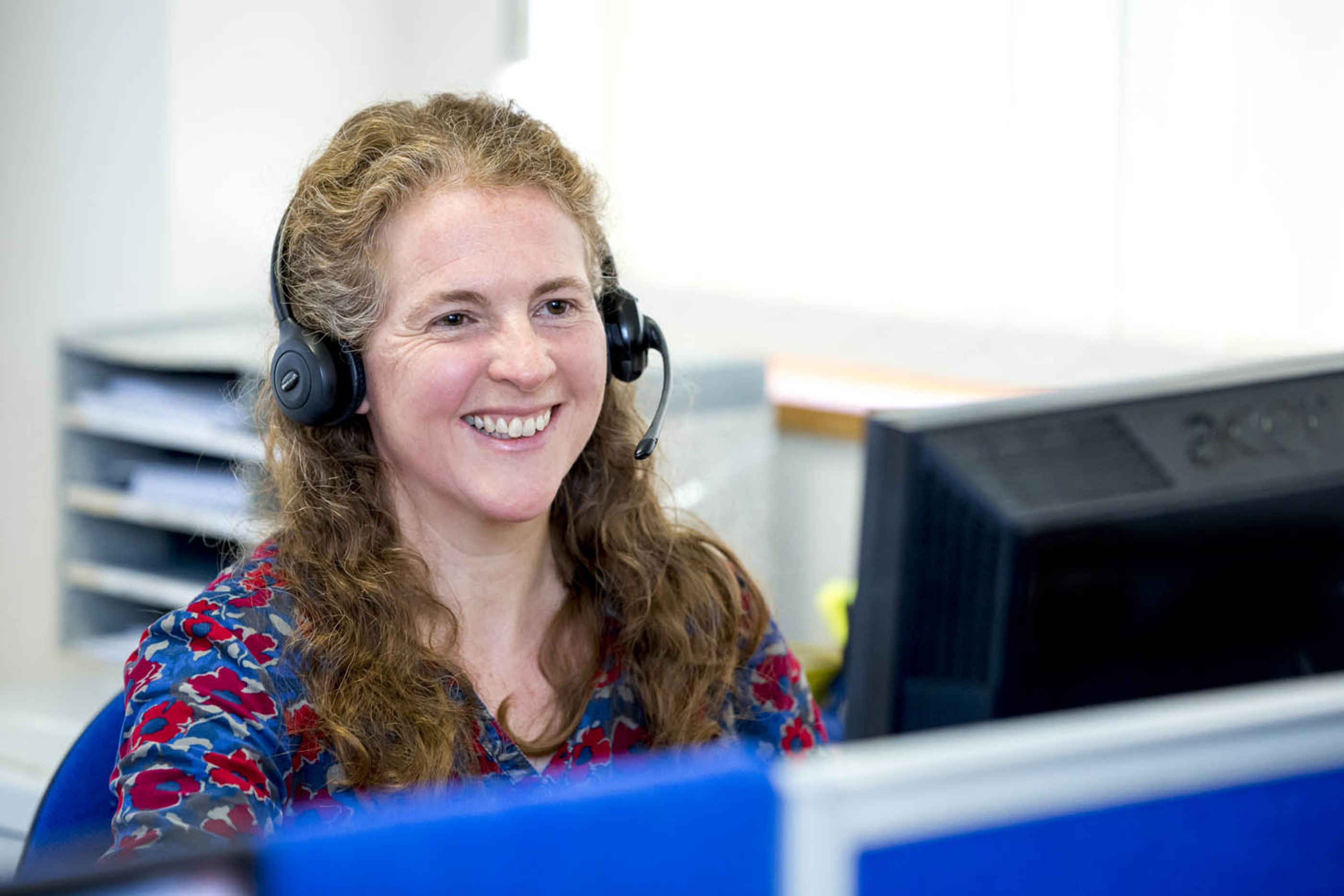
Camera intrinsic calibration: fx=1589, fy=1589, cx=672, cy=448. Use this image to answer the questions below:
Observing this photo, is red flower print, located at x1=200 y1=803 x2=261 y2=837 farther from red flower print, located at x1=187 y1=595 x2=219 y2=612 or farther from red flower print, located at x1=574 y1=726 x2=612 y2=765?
red flower print, located at x1=574 y1=726 x2=612 y2=765

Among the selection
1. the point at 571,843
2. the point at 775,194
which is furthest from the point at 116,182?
the point at 571,843

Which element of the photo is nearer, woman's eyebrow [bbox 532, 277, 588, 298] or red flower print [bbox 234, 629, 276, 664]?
red flower print [bbox 234, 629, 276, 664]

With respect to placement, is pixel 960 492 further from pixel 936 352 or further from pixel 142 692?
pixel 936 352

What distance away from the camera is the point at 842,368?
8.84ft

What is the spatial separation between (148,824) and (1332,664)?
0.69m

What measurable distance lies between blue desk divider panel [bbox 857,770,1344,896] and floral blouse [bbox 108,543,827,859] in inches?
21.7

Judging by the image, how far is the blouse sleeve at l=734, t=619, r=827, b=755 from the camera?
1.35m

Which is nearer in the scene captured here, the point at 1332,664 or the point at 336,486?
the point at 1332,664

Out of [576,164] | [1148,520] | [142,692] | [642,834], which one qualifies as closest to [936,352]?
[576,164]

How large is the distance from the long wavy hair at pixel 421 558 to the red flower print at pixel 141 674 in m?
0.10

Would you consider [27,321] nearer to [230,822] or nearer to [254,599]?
[254,599]

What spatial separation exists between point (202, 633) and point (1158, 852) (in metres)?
0.76

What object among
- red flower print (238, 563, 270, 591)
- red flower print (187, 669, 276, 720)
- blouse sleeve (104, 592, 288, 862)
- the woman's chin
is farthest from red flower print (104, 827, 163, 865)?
the woman's chin

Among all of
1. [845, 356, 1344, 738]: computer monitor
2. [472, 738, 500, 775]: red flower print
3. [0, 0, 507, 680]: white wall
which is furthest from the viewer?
[0, 0, 507, 680]: white wall
